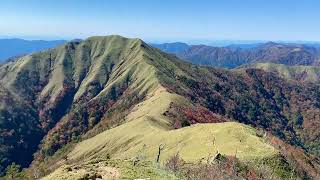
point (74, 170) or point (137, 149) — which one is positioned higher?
point (74, 170)

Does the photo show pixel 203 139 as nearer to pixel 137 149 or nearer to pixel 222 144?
pixel 222 144

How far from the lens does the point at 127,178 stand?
66625 mm

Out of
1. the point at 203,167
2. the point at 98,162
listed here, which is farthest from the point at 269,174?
the point at 98,162

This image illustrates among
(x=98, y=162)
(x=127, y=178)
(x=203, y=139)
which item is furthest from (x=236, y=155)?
(x=127, y=178)

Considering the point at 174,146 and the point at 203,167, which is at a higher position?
the point at 203,167

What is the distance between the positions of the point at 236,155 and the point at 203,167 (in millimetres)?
19112

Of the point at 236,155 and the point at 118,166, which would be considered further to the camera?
the point at 236,155

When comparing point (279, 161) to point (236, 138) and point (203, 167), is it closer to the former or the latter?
point (236, 138)

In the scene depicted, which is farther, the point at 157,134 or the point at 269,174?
the point at 157,134

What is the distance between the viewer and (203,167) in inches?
4535

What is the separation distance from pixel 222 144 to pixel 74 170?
270 ft

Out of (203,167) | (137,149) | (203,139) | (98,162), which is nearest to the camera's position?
(98,162)

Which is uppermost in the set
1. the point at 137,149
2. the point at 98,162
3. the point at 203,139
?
the point at 98,162

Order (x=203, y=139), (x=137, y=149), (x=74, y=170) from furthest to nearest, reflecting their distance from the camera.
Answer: (x=137, y=149)
(x=203, y=139)
(x=74, y=170)
